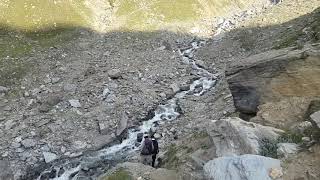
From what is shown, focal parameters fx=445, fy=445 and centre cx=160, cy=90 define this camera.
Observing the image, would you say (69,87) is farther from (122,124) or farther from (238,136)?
(238,136)

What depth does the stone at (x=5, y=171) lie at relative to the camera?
34444 millimetres

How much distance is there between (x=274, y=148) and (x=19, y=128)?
2708 cm

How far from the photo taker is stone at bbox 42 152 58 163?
3631 cm

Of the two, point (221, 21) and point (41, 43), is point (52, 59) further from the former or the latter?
point (221, 21)

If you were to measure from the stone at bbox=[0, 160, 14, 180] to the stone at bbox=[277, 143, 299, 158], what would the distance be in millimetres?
22789

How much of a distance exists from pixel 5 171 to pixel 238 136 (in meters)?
21.3

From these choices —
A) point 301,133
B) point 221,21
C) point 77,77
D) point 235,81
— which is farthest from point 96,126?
point 221,21

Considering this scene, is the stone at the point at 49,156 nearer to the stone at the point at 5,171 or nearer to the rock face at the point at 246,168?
the stone at the point at 5,171

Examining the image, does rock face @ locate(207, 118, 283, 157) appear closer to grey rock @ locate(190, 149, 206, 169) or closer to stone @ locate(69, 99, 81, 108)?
grey rock @ locate(190, 149, 206, 169)

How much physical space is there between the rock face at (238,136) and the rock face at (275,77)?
515cm

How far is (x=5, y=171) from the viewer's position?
1378 inches

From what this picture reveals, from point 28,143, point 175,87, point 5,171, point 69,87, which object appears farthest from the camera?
point 175,87

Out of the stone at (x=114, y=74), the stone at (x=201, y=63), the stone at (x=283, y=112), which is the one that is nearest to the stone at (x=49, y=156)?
the stone at (x=114, y=74)

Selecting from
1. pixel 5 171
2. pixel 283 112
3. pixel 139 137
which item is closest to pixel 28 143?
pixel 5 171
